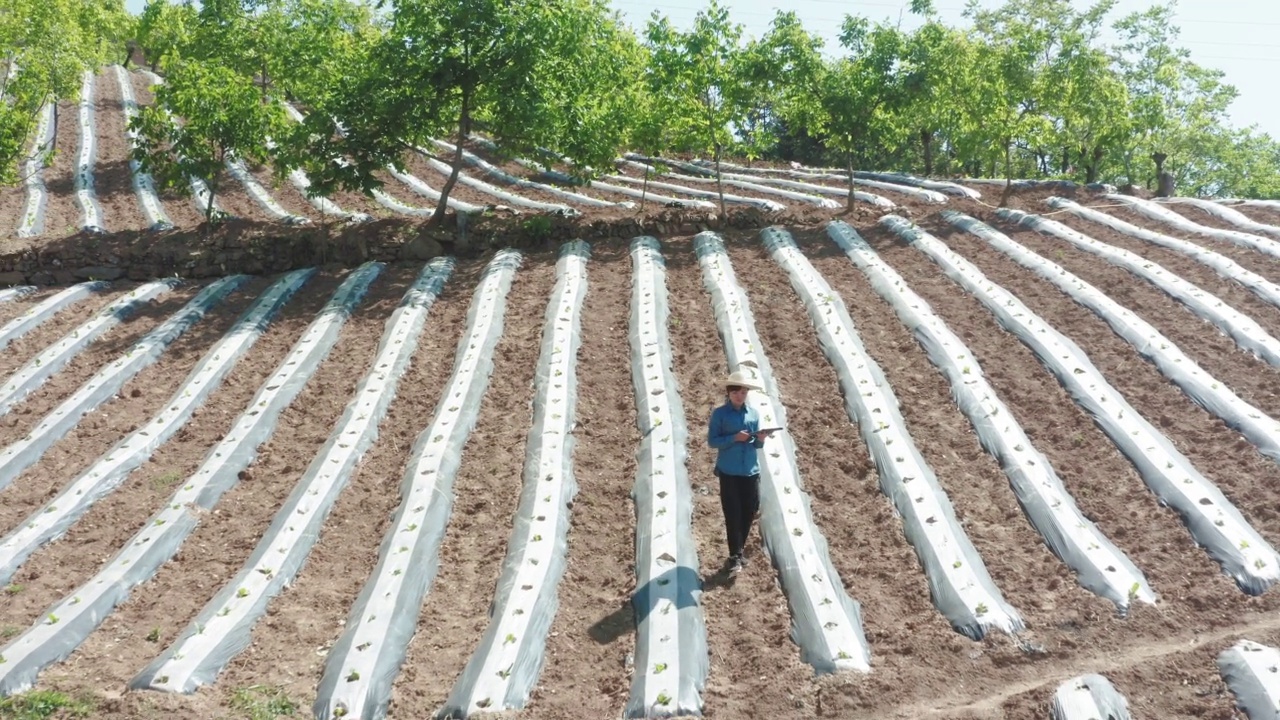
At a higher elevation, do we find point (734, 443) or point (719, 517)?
point (734, 443)

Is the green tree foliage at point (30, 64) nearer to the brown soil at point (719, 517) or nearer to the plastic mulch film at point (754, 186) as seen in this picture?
the brown soil at point (719, 517)

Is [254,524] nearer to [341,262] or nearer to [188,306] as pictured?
[188,306]

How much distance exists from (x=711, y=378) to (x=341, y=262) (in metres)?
6.70

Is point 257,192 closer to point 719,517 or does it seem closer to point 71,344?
point 71,344

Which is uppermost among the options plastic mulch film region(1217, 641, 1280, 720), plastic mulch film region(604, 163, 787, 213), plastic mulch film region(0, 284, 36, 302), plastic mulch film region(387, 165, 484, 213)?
plastic mulch film region(604, 163, 787, 213)

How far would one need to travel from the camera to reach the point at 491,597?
5902 mm

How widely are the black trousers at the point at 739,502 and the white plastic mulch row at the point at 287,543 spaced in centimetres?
286

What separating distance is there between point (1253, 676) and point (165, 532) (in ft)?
21.6

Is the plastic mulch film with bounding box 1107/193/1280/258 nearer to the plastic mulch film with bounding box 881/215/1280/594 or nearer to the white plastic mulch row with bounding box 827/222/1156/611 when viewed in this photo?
the plastic mulch film with bounding box 881/215/1280/594

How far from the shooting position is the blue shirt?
5.71 metres

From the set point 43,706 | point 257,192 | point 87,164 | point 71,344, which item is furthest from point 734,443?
Answer: point 87,164

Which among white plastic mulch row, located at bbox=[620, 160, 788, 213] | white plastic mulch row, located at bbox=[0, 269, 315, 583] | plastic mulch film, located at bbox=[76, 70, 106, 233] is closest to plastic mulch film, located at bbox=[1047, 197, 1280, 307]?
white plastic mulch row, located at bbox=[620, 160, 788, 213]

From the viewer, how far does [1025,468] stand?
698 centimetres

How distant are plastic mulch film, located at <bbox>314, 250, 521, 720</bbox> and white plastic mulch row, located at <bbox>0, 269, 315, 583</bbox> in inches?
91.2
